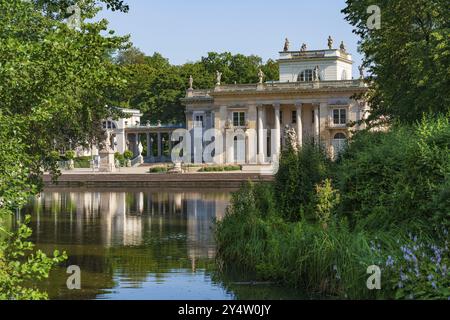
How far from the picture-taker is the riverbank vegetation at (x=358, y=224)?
11.5 meters

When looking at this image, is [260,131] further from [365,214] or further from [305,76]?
[365,214]

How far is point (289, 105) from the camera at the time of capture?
75.1 m

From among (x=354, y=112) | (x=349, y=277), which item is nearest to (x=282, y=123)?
(x=354, y=112)

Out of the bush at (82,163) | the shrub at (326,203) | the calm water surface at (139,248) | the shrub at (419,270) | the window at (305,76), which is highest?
the window at (305,76)

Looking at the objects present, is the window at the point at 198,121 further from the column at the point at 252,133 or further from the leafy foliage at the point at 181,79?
the column at the point at 252,133

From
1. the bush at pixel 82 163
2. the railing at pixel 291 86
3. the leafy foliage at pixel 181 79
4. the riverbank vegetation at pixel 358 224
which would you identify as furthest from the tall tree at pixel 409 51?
the leafy foliage at pixel 181 79

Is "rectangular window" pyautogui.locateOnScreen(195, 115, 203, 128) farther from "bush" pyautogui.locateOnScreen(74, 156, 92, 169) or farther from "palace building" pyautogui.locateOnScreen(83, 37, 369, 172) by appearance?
"bush" pyautogui.locateOnScreen(74, 156, 92, 169)

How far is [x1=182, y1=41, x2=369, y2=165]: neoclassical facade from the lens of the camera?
71875 mm

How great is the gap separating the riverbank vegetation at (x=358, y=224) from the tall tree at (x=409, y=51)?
3933 millimetres

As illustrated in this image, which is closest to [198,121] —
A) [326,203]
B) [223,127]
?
[223,127]

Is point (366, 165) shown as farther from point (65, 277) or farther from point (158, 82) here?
point (158, 82)

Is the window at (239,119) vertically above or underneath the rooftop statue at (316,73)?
underneath

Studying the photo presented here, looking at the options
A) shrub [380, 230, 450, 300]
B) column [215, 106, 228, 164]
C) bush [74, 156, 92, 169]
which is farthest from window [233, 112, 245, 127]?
shrub [380, 230, 450, 300]

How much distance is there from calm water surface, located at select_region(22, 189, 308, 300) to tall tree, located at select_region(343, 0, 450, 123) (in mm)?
7265
